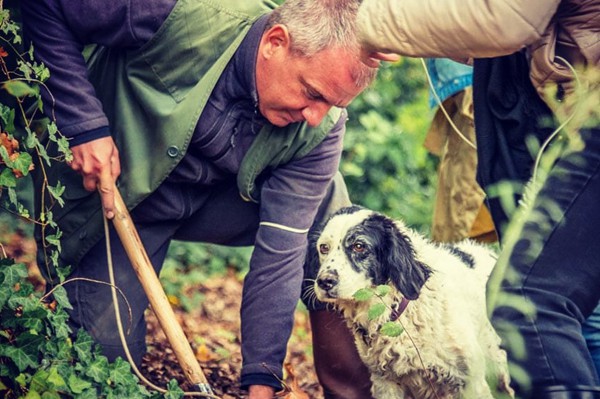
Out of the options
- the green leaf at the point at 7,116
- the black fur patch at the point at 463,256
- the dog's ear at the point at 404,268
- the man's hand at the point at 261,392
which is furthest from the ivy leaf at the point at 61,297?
the black fur patch at the point at 463,256

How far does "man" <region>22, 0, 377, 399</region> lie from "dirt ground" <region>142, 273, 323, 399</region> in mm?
485

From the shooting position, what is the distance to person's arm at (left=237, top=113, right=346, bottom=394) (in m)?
3.54

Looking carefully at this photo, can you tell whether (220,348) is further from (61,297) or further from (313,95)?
(313,95)

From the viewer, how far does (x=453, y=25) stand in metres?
2.38

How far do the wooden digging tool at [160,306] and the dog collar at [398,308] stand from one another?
821 mm

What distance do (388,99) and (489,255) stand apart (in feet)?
10.9

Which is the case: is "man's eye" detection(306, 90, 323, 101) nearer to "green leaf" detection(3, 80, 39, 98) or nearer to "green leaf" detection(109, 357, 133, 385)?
"green leaf" detection(3, 80, 39, 98)

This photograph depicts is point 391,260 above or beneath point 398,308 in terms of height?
above

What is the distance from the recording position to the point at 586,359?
256 centimetres

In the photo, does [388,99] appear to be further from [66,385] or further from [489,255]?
[66,385]

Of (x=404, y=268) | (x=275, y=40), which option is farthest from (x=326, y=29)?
(x=404, y=268)

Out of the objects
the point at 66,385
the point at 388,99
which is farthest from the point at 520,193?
the point at 388,99

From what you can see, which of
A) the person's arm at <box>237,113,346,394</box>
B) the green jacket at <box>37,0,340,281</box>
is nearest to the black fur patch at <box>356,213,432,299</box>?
the person's arm at <box>237,113,346,394</box>

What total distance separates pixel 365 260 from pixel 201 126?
848mm
